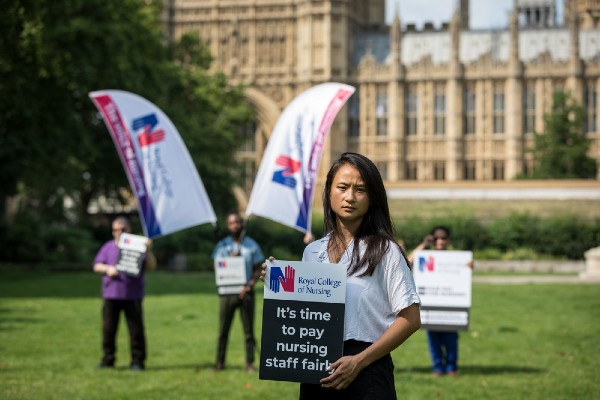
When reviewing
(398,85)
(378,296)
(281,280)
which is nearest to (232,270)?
(281,280)

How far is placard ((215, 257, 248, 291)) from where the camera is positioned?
11.8 metres

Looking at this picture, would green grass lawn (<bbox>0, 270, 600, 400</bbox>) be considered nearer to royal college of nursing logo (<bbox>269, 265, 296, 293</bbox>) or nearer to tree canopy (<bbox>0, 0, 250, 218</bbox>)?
royal college of nursing logo (<bbox>269, 265, 296, 293</bbox>)

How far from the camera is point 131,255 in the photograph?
1152 centimetres

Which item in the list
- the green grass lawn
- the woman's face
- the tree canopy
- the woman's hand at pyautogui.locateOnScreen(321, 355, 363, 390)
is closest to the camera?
the woman's hand at pyautogui.locateOnScreen(321, 355, 363, 390)

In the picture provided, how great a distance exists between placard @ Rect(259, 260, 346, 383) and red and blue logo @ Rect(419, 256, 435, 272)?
6599 millimetres

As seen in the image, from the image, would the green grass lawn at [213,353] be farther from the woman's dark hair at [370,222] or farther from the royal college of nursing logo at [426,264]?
the woman's dark hair at [370,222]

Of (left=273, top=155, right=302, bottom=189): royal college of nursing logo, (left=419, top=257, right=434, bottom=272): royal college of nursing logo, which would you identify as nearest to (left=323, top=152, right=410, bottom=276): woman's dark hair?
(left=273, top=155, right=302, bottom=189): royal college of nursing logo

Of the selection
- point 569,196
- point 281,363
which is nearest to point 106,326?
point 281,363

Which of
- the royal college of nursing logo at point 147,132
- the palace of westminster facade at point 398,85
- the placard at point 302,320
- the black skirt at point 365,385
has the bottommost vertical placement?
the black skirt at point 365,385

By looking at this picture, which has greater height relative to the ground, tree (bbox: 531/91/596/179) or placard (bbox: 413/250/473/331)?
tree (bbox: 531/91/596/179)

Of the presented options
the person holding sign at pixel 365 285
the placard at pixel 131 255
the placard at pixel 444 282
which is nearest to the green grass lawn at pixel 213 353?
the placard at pixel 444 282

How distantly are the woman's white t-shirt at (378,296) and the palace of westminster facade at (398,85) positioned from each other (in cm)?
5596

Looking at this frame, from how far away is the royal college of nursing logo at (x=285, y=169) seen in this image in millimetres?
11078

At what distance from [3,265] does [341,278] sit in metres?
30.4
